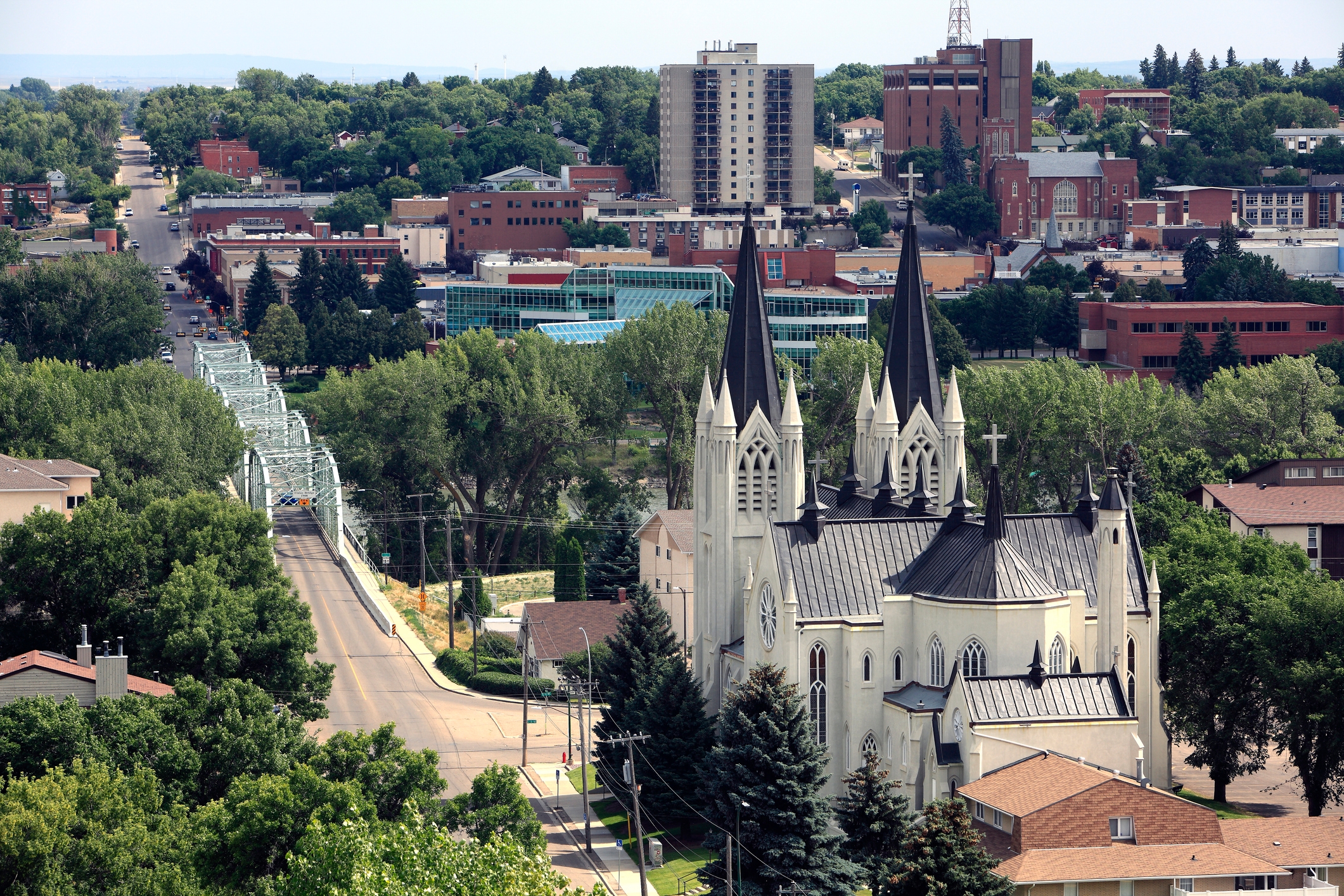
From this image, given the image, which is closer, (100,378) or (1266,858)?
(1266,858)

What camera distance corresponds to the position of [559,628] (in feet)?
320

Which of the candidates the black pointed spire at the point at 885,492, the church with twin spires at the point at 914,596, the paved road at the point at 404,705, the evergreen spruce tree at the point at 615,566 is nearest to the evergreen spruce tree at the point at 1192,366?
the evergreen spruce tree at the point at 615,566

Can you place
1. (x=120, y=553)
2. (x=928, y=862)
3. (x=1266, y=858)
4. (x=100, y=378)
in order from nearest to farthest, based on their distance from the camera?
(x=928, y=862), (x=1266, y=858), (x=120, y=553), (x=100, y=378)

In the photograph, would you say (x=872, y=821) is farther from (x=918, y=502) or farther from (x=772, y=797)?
(x=918, y=502)

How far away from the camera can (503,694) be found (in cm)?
9194

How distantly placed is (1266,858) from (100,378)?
88004 mm

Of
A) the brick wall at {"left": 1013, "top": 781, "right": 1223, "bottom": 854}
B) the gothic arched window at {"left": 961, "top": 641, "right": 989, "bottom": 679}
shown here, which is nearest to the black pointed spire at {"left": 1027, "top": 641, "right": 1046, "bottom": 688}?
the gothic arched window at {"left": 961, "top": 641, "right": 989, "bottom": 679}

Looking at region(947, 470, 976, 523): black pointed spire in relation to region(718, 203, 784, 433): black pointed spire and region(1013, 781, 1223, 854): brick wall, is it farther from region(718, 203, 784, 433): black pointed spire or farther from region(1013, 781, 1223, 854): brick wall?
region(1013, 781, 1223, 854): brick wall

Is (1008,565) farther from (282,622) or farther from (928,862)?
(282,622)

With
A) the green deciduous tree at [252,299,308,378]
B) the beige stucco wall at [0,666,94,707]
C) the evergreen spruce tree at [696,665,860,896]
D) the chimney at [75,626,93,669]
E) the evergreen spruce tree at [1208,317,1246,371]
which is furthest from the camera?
the green deciduous tree at [252,299,308,378]

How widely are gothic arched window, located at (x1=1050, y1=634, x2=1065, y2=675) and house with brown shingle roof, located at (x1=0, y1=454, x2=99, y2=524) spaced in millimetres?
48773

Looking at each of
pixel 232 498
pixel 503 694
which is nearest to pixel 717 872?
pixel 503 694

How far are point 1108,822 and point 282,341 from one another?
141 m

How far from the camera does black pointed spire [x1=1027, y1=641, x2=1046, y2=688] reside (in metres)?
65.4
